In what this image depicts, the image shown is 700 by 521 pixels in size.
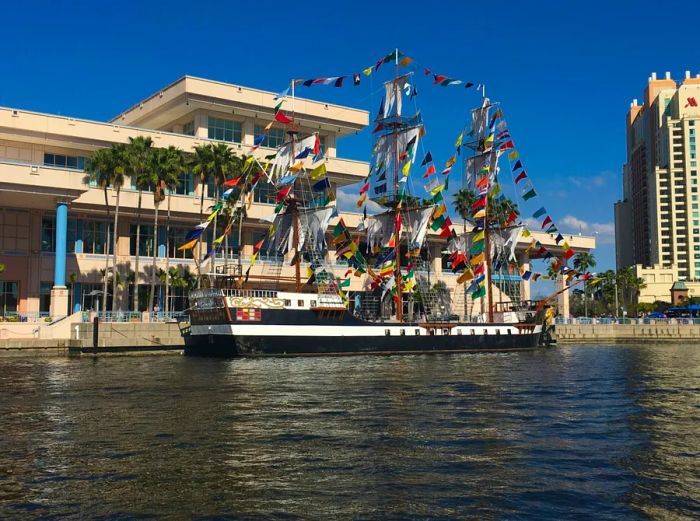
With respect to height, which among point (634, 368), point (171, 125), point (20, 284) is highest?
point (171, 125)

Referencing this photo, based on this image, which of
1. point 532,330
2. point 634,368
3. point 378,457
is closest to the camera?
point 378,457

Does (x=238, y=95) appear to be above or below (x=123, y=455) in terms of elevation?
above

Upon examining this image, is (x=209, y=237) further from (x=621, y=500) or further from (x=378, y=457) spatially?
(x=621, y=500)

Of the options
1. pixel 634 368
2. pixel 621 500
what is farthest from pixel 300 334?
pixel 621 500

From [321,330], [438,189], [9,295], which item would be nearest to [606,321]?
[438,189]

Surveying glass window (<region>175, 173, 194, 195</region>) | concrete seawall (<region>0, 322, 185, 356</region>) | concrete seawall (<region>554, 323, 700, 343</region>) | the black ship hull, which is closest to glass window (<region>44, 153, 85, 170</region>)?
glass window (<region>175, 173, 194, 195</region>)

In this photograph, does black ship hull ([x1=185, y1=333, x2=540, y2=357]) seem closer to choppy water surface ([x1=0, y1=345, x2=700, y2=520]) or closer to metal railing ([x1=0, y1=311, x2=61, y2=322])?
metal railing ([x1=0, y1=311, x2=61, y2=322])

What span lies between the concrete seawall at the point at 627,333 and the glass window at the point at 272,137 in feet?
118

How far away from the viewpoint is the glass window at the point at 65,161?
203 feet

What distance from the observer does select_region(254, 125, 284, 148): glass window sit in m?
73.9

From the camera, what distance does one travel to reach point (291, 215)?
5897cm

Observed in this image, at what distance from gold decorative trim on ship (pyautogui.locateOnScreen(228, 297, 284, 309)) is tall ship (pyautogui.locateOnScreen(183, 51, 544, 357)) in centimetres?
7

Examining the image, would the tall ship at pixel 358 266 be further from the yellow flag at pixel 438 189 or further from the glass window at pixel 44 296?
the glass window at pixel 44 296

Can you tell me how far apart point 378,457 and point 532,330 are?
51615 mm
